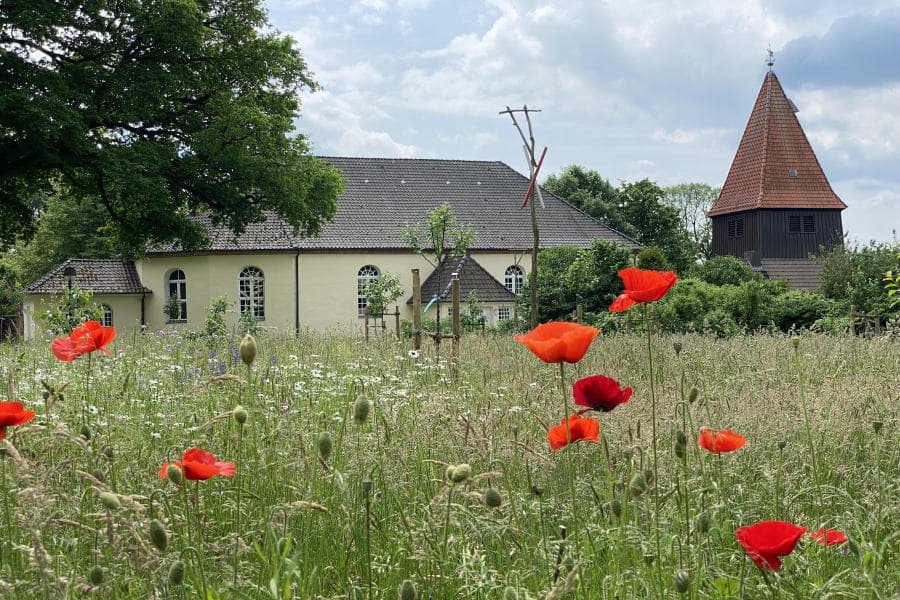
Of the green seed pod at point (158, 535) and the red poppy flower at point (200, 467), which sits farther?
the red poppy flower at point (200, 467)

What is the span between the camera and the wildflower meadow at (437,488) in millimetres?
2098

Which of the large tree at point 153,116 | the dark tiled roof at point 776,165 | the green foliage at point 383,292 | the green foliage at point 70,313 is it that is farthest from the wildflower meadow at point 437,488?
the dark tiled roof at point 776,165

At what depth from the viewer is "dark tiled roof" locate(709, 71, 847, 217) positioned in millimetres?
43750

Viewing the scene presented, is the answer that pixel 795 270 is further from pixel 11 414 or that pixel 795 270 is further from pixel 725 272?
pixel 11 414

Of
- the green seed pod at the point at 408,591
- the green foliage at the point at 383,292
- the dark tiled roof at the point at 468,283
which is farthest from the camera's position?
the green foliage at the point at 383,292

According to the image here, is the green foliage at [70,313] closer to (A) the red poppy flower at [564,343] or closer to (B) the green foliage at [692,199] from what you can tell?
(A) the red poppy flower at [564,343]

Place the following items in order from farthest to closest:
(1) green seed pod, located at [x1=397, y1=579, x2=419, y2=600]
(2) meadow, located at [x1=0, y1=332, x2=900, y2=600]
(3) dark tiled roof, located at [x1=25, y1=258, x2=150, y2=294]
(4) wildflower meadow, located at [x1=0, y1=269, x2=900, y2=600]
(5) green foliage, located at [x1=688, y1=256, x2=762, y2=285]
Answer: (5) green foliage, located at [x1=688, y1=256, x2=762, y2=285] → (3) dark tiled roof, located at [x1=25, y1=258, x2=150, y2=294] → (2) meadow, located at [x1=0, y1=332, x2=900, y2=600] → (4) wildflower meadow, located at [x1=0, y1=269, x2=900, y2=600] → (1) green seed pod, located at [x1=397, y1=579, x2=419, y2=600]

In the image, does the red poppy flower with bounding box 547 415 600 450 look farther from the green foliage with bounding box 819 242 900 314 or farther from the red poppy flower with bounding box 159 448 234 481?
the green foliage with bounding box 819 242 900 314

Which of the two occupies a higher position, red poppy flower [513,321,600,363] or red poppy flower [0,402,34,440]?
red poppy flower [513,321,600,363]

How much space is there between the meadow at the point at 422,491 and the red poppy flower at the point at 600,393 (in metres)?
0.12

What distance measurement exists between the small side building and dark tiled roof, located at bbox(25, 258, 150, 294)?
97.1 feet

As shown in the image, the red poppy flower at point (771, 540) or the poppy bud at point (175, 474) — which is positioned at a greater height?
the poppy bud at point (175, 474)

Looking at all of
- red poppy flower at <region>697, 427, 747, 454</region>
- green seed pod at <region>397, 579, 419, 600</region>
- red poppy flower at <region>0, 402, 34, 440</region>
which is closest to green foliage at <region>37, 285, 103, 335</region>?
red poppy flower at <region>0, 402, 34, 440</region>

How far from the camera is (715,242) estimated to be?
4744 centimetres
